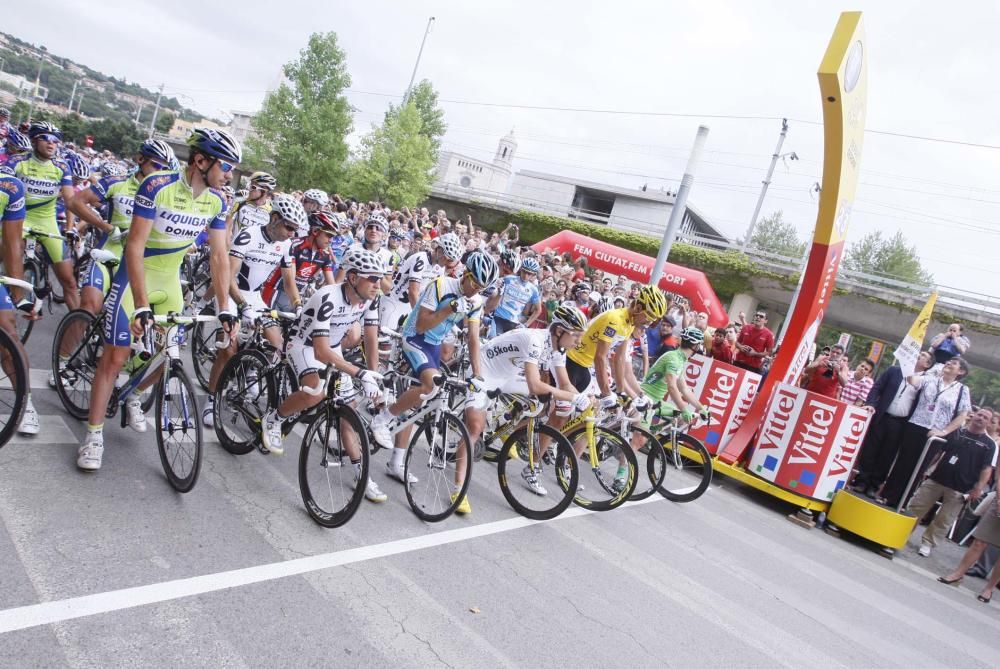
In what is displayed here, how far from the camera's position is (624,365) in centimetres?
709

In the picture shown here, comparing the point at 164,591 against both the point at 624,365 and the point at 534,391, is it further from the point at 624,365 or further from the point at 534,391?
the point at 624,365

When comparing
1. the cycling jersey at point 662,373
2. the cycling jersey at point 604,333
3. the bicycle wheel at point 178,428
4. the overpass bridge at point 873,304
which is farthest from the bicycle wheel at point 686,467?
the overpass bridge at point 873,304

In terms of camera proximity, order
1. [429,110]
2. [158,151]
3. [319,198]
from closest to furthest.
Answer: [158,151] → [319,198] → [429,110]

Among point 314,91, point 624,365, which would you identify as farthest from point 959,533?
point 314,91

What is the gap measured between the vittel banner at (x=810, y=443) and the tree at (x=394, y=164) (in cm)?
3488

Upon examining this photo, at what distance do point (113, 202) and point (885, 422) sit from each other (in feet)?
36.6

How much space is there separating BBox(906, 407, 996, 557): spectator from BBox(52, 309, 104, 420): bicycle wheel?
33.7 feet

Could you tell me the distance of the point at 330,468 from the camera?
4.61m

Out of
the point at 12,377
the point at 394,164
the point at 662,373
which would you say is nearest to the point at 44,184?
the point at 12,377

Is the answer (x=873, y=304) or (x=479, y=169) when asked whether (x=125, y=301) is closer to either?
(x=873, y=304)

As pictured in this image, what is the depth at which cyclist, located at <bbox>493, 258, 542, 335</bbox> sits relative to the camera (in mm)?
9281

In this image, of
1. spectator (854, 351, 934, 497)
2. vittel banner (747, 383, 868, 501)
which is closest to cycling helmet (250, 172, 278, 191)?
vittel banner (747, 383, 868, 501)

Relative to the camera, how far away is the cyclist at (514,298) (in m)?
9.28

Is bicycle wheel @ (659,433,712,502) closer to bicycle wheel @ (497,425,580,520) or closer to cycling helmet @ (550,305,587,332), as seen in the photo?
bicycle wheel @ (497,425,580,520)
